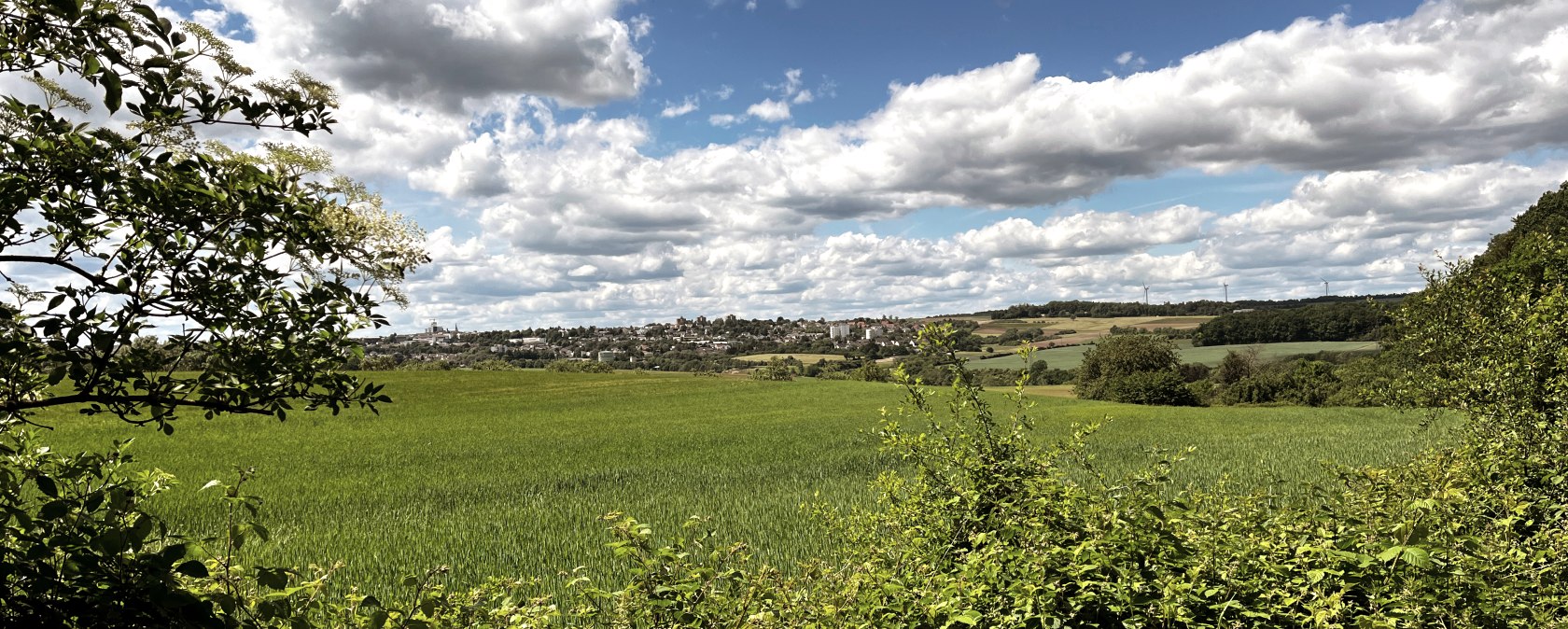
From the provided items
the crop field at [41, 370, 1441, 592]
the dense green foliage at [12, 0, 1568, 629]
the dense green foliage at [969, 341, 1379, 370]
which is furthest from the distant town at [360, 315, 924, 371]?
the dense green foliage at [12, 0, 1568, 629]

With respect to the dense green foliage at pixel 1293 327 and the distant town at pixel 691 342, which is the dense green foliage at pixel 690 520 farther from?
the dense green foliage at pixel 1293 327

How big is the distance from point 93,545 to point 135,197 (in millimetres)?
1056

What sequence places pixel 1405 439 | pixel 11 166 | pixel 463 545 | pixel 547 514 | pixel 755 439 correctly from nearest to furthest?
pixel 11 166
pixel 463 545
pixel 547 514
pixel 1405 439
pixel 755 439

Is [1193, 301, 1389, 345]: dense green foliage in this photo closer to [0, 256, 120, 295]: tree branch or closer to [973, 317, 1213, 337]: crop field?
[973, 317, 1213, 337]: crop field

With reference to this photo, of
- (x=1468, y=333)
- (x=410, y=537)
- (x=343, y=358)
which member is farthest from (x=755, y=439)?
(x=343, y=358)

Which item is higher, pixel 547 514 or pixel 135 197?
pixel 135 197

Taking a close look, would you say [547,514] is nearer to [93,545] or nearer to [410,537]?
[410,537]

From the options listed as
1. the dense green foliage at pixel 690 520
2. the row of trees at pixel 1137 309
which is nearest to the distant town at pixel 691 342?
the row of trees at pixel 1137 309

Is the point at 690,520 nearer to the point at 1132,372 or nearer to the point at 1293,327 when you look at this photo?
the point at 1132,372

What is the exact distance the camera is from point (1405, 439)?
24594 mm

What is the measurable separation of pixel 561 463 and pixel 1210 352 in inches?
3473

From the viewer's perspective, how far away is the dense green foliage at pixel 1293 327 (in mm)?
88500

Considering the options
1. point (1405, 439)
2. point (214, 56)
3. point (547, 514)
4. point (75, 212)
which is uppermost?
point (214, 56)

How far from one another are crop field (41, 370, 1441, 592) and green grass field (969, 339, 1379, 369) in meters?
42.4
